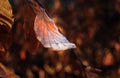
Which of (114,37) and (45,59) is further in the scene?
(114,37)

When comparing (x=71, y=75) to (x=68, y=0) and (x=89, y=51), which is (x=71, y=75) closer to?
(x=89, y=51)

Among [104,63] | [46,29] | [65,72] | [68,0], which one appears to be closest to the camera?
[46,29]

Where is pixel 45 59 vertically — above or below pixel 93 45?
below

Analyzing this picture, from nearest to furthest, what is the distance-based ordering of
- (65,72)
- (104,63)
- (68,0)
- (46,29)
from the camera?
(46,29), (65,72), (104,63), (68,0)

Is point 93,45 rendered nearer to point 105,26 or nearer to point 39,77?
point 105,26

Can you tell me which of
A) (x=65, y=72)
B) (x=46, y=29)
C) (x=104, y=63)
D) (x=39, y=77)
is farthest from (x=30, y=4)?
(x=104, y=63)

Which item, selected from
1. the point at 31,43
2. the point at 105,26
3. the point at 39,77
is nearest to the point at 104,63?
the point at 105,26

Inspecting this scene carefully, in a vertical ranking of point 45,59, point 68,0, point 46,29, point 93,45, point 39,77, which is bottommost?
point 46,29
